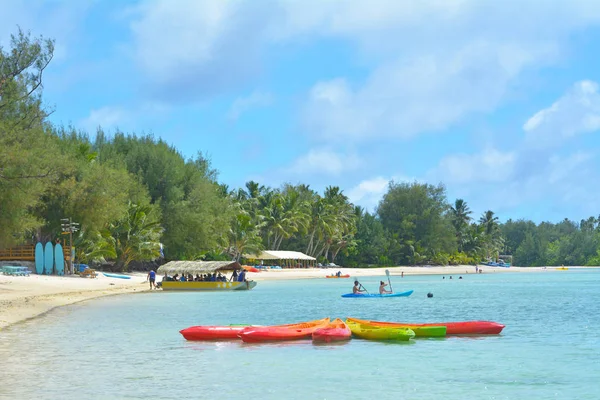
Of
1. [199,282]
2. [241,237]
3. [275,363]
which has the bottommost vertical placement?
[275,363]

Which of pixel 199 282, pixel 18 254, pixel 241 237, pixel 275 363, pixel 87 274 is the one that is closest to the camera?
pixel 275 363

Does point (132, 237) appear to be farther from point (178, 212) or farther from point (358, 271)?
point (358, 271)

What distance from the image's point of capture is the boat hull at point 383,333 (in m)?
26.8

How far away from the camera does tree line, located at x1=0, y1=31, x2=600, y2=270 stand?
4066cm

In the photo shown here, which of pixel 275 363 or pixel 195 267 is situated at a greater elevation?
pixel 195 267

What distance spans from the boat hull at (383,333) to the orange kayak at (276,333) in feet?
4.18

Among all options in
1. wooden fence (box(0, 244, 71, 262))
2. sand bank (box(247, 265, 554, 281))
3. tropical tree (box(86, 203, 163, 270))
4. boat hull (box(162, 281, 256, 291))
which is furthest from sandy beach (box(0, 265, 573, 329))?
sand bank (box(247, 265, 554, 281))

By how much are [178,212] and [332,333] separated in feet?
170

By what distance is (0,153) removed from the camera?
→ 3575 cm

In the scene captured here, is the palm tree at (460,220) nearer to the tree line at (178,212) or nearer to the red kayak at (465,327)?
the tree line at (178,212)

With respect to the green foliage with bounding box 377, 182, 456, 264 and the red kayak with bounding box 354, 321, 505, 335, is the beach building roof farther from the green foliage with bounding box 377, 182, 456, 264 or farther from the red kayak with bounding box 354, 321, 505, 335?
the red kayak with bounding box 354, 321, 505, 335

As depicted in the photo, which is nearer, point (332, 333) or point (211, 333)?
point (332, 333)

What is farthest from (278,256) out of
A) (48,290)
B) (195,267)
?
(48,290)

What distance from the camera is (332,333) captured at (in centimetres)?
2647
